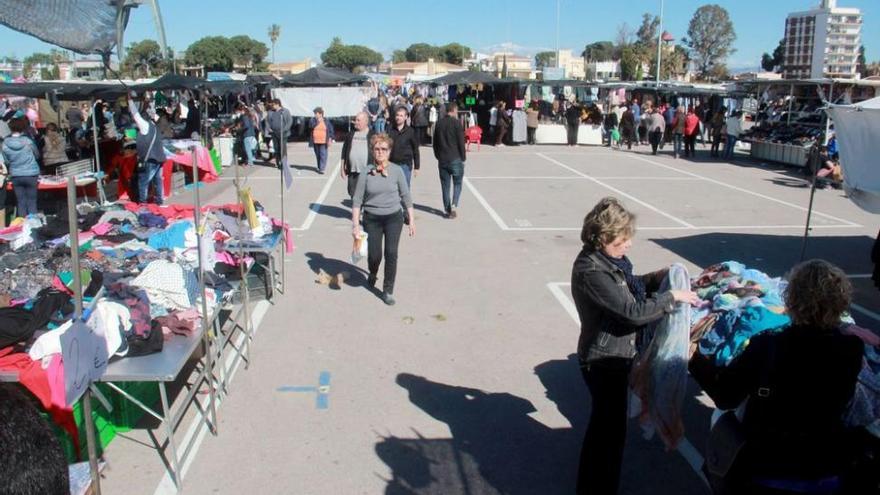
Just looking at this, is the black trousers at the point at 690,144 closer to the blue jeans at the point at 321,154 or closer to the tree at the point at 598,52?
the blue jeans at the point at 321,154

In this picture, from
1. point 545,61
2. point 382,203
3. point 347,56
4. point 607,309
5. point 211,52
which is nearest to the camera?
point 607,309

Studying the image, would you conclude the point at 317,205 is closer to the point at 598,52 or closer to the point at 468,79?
the point at 468,79

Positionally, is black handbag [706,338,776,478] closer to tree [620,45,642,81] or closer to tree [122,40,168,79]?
tree [122,40,168,79]

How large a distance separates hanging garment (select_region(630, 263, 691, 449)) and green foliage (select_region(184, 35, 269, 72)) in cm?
10763

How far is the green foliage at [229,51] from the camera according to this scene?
360 ft

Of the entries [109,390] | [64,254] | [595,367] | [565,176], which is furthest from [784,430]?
[565,176]

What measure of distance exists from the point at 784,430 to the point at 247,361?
171 inches

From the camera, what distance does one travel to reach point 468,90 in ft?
A: 103

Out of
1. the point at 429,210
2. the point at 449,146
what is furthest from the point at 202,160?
the point at 449,146

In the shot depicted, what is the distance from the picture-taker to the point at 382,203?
24.0 feet

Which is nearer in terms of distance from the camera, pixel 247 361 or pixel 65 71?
pixel 247 361

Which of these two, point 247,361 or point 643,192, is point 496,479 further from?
point 643,192

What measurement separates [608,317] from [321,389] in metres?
2.70

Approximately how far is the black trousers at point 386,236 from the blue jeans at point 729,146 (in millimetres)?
18768
